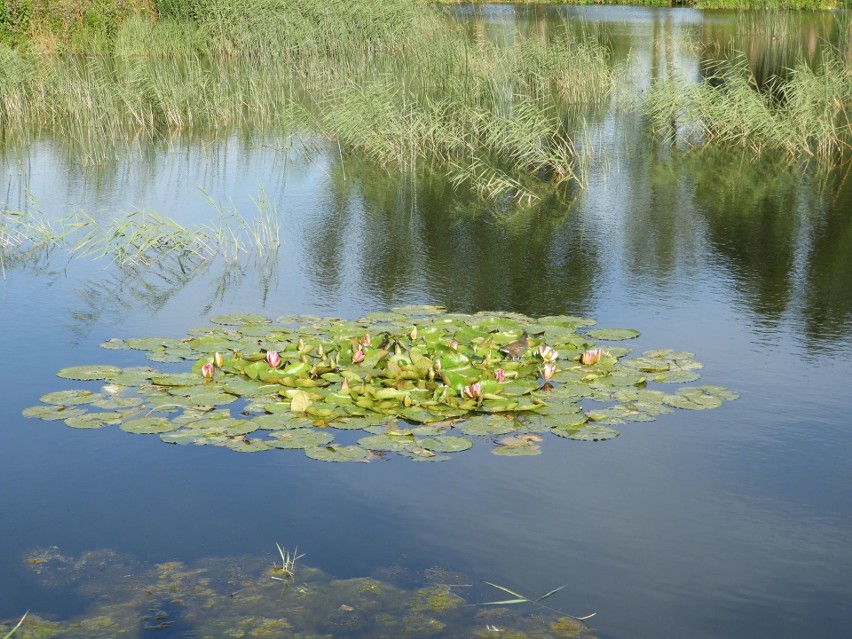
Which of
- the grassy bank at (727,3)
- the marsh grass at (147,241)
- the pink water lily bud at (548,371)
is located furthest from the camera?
the grassy bank at (727,3)

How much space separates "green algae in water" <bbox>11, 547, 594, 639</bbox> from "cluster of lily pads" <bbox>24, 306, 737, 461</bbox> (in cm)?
83

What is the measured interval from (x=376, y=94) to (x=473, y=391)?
6.13 m

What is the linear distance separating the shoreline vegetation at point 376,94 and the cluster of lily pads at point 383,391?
3982mm

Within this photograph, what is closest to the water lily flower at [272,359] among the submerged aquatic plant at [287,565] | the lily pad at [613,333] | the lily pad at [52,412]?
the lily pad at [52,412]

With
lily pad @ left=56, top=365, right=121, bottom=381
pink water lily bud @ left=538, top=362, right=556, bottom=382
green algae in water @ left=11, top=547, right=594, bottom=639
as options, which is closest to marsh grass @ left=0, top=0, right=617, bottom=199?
pink water lily bud @ left=538, top=362, right=556, bottom=382

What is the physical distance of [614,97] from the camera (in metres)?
13.1

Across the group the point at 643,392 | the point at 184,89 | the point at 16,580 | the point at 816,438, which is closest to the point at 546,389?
the point at 643,392

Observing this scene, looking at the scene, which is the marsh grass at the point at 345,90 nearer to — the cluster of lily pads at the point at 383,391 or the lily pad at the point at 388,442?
the cluster of lily pads at the point at 383,391

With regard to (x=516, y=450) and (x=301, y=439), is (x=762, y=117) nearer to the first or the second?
(x=516, y=450)

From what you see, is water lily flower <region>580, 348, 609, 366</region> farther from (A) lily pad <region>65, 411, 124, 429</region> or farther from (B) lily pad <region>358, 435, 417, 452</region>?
(A) lily pad <region>65, 411, 124, 429</region>

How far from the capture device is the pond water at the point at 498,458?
3352 millimetres

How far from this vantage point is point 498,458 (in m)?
4.19

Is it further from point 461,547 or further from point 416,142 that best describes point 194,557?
point 416,142

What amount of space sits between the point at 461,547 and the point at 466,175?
5907mm
